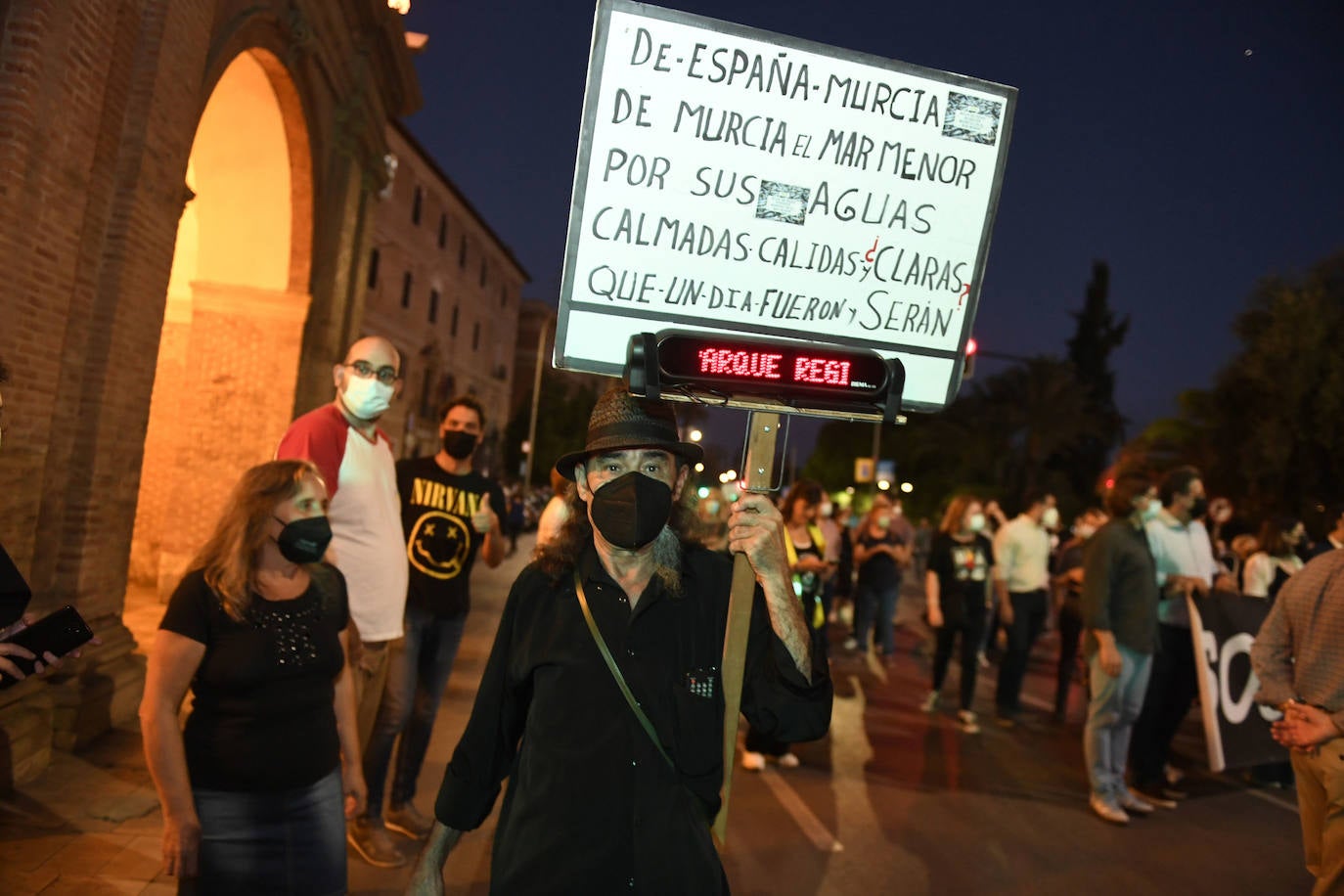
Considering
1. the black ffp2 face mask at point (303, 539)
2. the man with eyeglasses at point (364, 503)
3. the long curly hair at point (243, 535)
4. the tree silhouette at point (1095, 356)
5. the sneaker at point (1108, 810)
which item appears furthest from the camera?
the tree silhouette at point (1095, 356)

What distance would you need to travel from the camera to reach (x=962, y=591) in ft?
27.4

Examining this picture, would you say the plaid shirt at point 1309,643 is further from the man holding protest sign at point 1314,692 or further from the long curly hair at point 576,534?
the long curly hair at point 576,534

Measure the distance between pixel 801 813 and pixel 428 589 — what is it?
2831mm

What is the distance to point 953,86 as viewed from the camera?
2.56 meters

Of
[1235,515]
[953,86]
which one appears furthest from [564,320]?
[1235,515]

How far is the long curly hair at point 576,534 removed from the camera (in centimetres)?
242

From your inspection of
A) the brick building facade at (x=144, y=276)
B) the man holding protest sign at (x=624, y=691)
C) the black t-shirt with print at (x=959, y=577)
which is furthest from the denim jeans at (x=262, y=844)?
the black t-shirt with print at (x=959, y=577)

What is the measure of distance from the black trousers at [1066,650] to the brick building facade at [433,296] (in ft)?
73.7

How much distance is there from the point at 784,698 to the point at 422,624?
299cm

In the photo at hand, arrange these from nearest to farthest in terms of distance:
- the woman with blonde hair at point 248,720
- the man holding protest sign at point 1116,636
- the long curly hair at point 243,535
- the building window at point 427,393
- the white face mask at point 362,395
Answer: the woman with blonde hair at point 248,720
the long curly hair at point 243,535
the white face mask at point 362,395
the man holding protest sign at point 1116,636
the building window at point 427,393

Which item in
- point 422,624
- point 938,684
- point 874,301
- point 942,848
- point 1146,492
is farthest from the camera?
point 938,684

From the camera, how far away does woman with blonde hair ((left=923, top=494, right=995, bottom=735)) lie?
8.34 metres

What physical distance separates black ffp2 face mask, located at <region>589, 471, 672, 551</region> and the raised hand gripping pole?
0.24m

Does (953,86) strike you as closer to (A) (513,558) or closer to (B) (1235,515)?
(A) (513,558)
